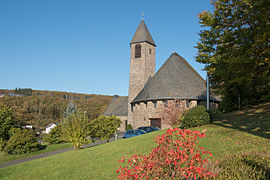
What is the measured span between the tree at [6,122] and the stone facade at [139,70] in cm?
1945

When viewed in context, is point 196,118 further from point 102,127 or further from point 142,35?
point 142,35

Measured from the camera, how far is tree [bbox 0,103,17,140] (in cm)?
2638

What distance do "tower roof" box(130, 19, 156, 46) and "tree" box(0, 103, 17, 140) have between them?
24.1 metres

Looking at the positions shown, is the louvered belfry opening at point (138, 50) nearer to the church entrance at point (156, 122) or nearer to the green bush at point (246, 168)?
the church entrance at point (156, 122)

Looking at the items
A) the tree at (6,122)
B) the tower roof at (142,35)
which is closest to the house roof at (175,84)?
the tower roof at (142,35)

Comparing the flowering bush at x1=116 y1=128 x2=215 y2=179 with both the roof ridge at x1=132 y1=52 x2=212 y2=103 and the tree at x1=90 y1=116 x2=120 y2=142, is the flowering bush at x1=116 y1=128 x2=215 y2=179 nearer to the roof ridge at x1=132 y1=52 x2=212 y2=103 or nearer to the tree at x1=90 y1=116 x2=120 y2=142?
the tree at x1=90 y1=116 x2=120 y2=142

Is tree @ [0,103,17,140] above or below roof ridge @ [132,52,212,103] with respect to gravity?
below

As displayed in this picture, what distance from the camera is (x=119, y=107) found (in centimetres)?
5262

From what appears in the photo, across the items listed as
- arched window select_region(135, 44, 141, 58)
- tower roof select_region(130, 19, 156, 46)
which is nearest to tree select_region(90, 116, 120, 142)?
arched window select_region(135, 44, 141, 58)

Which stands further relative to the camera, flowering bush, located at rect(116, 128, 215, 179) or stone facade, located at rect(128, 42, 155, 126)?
stone facade, located at rect(128, 42, 155, 126)

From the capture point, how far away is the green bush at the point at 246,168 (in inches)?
214

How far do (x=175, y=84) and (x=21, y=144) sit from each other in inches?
878

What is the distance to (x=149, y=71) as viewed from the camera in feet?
135

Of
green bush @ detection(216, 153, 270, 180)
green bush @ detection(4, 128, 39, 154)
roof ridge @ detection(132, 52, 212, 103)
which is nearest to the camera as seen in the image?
green bush @ detection(216, 153, 270, 180)
